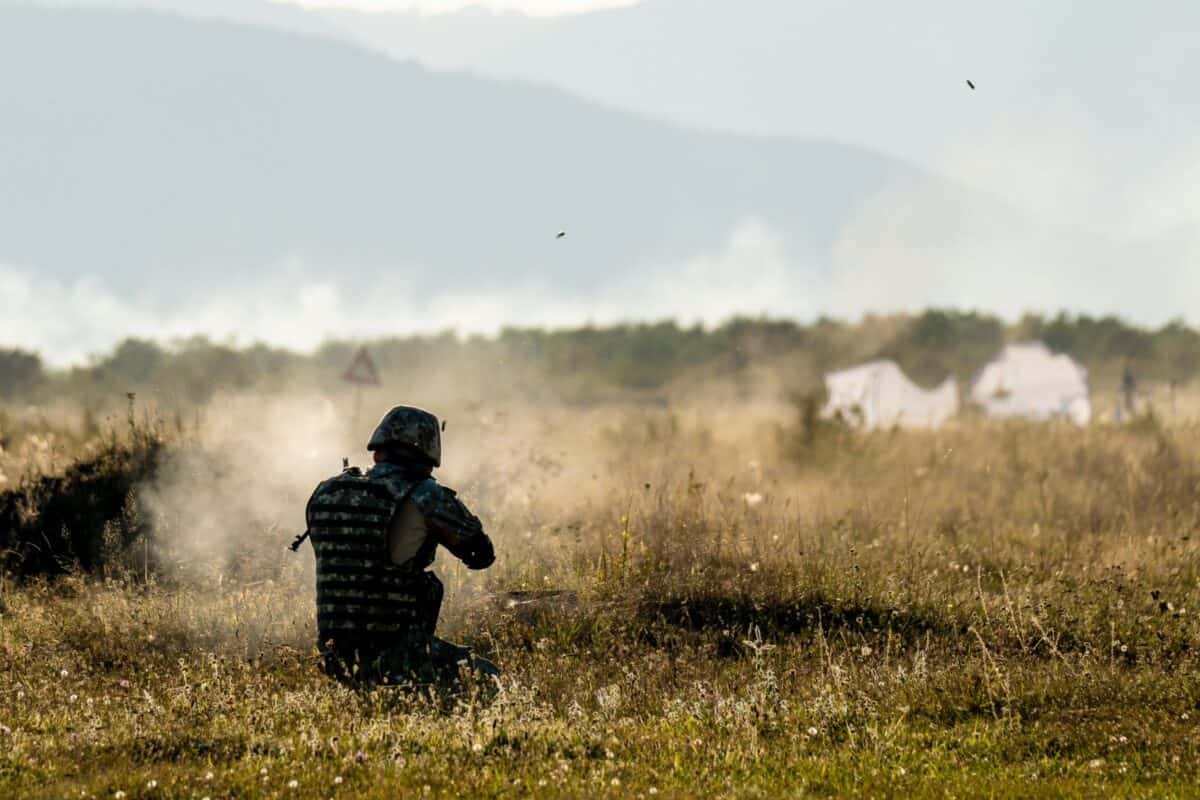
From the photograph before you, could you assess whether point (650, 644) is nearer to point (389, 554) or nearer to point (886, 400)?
point (389, 554)

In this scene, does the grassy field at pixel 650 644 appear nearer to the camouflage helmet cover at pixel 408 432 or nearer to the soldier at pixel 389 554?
the soldier at pixel 389 554

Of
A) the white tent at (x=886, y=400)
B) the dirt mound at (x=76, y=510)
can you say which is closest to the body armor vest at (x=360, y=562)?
the dirt mound at (x=76, y=510)

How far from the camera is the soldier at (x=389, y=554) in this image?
8.25 meters

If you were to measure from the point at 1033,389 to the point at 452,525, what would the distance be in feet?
96.3

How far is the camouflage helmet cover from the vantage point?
333 inches

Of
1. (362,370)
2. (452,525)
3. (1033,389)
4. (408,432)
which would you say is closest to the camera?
(452,525)

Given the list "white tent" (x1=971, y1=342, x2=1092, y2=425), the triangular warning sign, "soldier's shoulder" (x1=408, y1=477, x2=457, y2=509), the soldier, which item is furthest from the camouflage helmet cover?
"white tent" (x1=971, y1=342, x2=1092, y2=425)

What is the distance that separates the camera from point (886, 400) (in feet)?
114

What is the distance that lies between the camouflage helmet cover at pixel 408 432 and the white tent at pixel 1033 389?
2118cm

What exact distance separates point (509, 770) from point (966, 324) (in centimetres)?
5059

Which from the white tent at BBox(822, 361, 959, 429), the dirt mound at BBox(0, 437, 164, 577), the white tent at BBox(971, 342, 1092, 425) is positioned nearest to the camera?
the dirt mound at BBox(0, 437, 164, 577)

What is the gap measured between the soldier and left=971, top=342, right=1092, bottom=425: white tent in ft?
69.8

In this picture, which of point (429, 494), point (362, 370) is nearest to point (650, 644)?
point (429, 494)

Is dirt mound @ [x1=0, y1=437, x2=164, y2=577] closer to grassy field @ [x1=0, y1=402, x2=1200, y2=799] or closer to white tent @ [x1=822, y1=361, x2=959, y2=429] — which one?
grassy field @ [x1=0, y1=402, x2=1200, y2=799]
